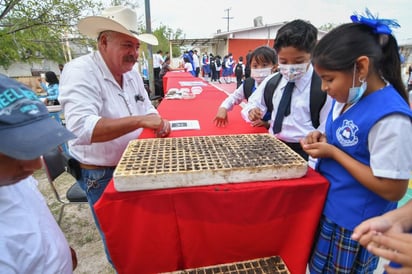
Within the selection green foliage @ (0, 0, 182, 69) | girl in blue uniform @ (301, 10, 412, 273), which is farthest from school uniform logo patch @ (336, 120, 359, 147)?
green foliage @ (0, 0, 182, 69)

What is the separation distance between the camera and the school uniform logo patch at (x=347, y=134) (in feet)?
3.11

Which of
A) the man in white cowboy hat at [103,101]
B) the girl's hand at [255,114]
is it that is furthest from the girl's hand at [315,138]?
the man in white cowboy hat at [103,101]

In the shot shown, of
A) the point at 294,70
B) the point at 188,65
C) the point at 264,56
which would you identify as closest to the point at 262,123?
the point at 294,70

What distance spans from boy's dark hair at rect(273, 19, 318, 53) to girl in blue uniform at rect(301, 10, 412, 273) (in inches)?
18.4

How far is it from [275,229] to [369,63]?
0.81 m

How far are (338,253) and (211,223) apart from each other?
24.0 inches

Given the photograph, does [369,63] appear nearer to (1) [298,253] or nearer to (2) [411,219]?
(2) [411,219]

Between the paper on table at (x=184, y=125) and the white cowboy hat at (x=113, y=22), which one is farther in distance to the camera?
the paper on table at (x=184, y=125)

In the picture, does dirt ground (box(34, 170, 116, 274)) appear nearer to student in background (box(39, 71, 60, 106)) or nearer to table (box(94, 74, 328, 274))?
table (box(94, 74, 328, 274))

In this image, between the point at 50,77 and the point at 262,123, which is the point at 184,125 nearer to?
the point at 262,123

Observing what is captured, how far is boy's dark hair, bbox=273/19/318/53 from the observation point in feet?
4.74

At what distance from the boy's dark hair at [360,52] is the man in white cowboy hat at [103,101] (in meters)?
0.95

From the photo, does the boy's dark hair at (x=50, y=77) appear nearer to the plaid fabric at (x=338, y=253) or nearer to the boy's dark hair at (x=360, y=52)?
the boy's dark hair at (x=360, y=52)

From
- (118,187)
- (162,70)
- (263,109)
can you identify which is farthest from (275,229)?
(162,70)
